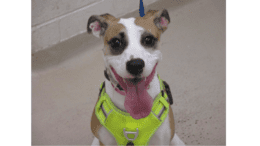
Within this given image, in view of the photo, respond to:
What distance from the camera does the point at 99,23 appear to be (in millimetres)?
1140

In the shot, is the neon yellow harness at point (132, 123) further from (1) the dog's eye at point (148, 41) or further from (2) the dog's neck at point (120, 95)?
(1) the dog's eye at point (148, 41)

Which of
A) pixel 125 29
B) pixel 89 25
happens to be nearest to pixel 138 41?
pixel 125 29

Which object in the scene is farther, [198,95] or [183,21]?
[198,95]

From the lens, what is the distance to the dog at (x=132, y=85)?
0.96 meters

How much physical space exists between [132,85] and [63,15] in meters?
0.89

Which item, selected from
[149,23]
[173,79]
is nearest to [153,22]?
[149,23]

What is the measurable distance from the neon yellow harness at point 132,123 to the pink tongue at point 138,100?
0.09 metres

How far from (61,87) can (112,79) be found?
0.84m

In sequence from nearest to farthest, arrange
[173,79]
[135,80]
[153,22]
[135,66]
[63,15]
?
1. [135,66]
2. [135,80]
3. [153,22]
4. [63,15]
5. [173,79]

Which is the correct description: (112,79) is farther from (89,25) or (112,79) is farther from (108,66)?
(89,25)

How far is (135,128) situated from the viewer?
1133mm

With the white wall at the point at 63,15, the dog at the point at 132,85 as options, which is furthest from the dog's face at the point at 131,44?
the white wall at the point at 63,15

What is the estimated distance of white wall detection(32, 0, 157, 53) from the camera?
1.50 m

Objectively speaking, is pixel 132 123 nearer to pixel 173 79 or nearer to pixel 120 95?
pixel 120 95
